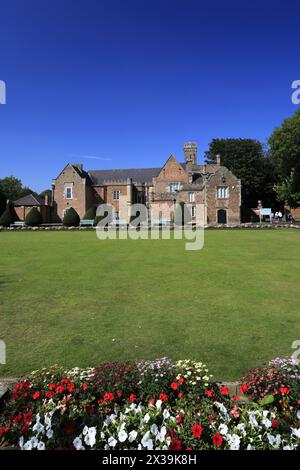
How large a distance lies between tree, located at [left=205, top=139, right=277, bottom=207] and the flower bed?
225ft

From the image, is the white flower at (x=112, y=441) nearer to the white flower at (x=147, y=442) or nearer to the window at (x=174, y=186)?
the white flower at (x=147, y=442)

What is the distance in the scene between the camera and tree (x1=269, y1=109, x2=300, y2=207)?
42.7m

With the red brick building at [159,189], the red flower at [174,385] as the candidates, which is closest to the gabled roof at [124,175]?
the red brick building at [159,189]

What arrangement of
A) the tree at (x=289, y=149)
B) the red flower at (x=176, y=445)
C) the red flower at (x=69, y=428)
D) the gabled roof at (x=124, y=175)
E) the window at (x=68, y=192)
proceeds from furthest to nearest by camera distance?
the gabled roof at (x=124, y=175), the window at (x=68, y=192), the tree at (x=289, y=149), the red flower at (x=69, y=428), the red flower at (x=176, y=445)

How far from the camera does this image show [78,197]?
60.5m

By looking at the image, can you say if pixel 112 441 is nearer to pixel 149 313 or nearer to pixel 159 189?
pixel 149 313

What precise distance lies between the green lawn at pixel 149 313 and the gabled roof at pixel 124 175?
52.0 metres

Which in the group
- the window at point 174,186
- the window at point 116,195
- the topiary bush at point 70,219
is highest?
the window at point 174,186

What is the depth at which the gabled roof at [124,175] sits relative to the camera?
65375mm

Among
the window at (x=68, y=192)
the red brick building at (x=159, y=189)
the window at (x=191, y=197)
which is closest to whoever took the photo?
the red brick building at (x=159, y=189)

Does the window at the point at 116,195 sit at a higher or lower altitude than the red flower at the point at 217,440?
higher
